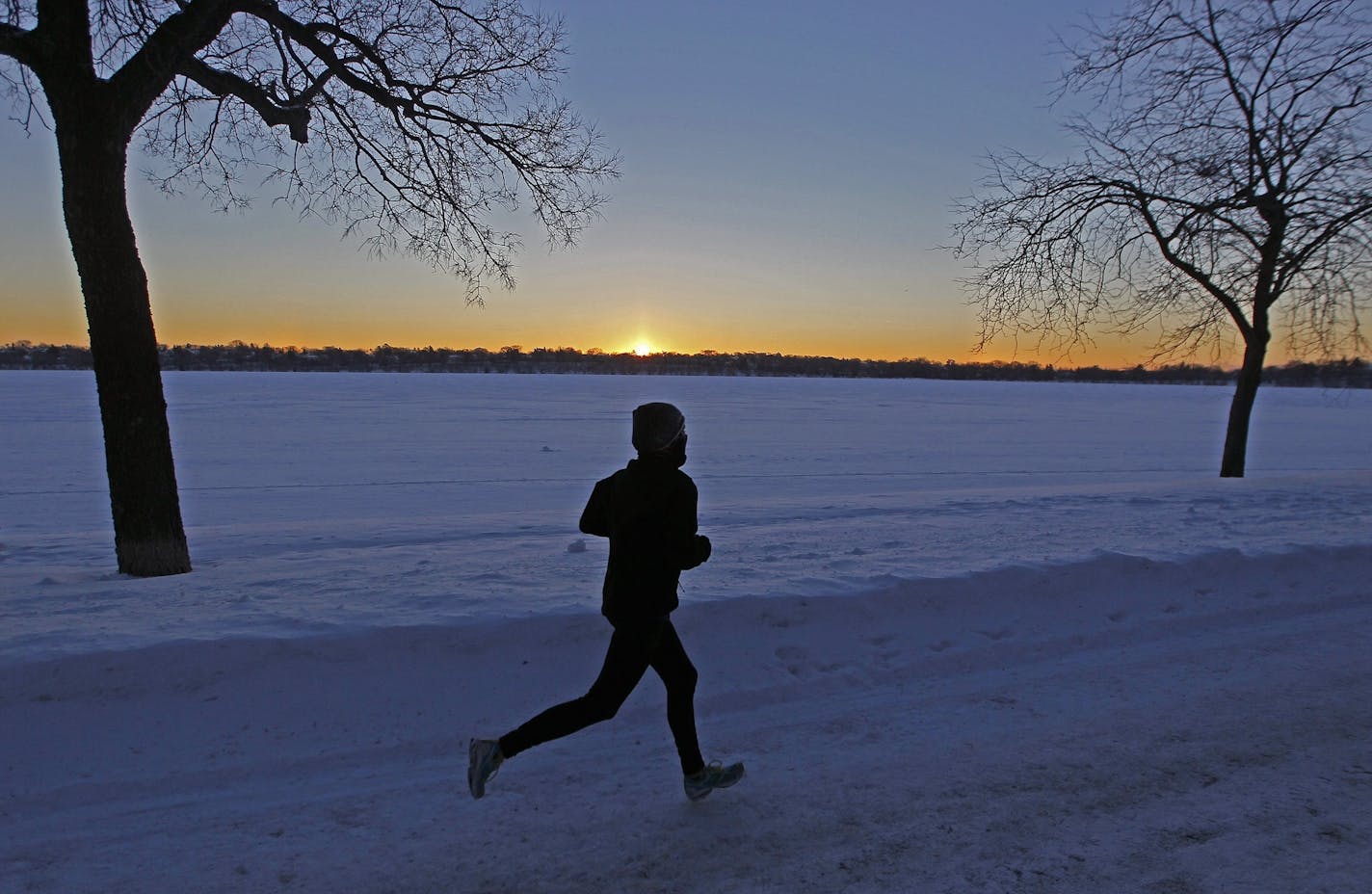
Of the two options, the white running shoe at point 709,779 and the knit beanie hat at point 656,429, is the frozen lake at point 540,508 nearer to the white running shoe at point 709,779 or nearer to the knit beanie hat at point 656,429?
the white running shoe at point 709,779

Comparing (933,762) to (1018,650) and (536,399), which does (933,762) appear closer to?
(1018,650)

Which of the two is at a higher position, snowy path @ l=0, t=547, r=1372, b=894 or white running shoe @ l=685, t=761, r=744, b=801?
white running shoe @ l=685, t=761, r=744, b=801

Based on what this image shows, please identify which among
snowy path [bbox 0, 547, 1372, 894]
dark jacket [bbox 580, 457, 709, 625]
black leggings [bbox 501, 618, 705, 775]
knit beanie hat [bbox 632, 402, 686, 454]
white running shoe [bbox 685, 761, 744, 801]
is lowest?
snowy path [bbox 0, 547, 1372, 894]

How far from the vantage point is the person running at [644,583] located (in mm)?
3199

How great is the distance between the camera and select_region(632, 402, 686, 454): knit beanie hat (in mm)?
3184

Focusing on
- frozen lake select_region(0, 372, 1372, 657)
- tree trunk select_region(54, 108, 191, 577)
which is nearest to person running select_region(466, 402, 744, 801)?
frozen lake select_region(0, 372, 1372, 657)

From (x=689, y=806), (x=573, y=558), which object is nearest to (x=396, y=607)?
(x=573, y=558)

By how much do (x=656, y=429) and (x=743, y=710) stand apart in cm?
191

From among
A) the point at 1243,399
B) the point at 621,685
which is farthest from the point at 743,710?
the point at 1243,399

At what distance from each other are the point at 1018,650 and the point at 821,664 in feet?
4.20

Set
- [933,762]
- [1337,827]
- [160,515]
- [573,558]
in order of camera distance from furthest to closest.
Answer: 1. [573,558]
2. [160,515]
3. [933,762]
4. [1337,827]

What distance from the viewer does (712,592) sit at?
18.3ft

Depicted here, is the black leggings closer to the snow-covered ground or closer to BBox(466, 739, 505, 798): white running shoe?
BBox(466, 739, 505, 798): white running shoe

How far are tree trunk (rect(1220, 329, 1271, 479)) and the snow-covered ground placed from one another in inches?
197
